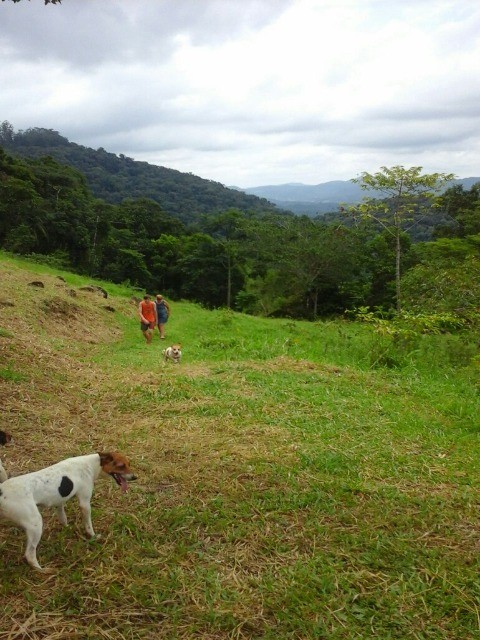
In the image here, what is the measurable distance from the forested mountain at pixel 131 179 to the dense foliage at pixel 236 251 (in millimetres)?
30994

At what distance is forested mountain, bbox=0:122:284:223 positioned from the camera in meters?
74.1

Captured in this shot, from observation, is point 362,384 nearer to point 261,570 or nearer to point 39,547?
point 261,570

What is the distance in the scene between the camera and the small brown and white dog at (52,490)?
2820 millimetres

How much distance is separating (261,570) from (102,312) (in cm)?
1115

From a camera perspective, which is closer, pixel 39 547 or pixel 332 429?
pixel 39 547

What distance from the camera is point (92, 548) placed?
3160mm

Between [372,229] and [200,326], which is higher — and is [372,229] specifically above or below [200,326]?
above

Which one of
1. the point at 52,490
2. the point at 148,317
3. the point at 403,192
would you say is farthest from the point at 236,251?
the point at 52,490

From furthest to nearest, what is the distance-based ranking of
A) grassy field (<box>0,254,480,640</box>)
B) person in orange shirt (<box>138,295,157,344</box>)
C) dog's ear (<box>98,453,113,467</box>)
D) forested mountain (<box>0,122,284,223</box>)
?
forested mountain (<box>0,122,284,223</box>), person in orange shirt (<box>138,295,157,344</box>), dog's ear (<box>98,453,113,467</box>), grassy field (<box>0,254,480,640</box>)

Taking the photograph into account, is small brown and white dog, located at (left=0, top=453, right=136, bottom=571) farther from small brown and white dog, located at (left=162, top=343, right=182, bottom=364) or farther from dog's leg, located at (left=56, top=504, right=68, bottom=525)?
small brown and white dog, located at (left=162, top=343, right=182, bottom=364)

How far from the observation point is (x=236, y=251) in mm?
32594

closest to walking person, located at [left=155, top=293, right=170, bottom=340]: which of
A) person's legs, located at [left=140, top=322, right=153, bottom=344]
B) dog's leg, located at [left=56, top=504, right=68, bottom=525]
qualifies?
person's legs, located at [left=140, top=322, right=153, bottom=344]

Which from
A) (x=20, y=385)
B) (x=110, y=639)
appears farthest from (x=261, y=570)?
(x=20, y=385)

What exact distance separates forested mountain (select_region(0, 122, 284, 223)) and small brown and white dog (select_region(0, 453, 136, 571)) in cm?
6361
